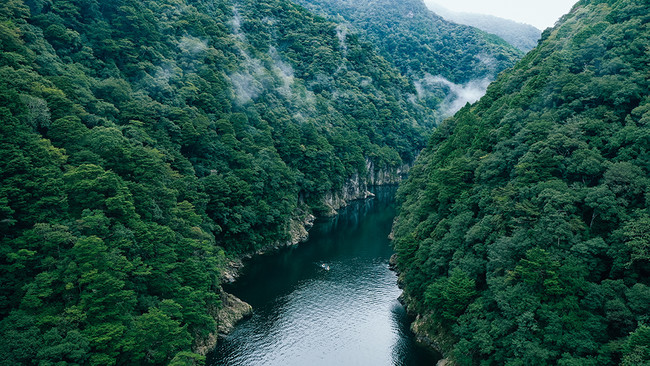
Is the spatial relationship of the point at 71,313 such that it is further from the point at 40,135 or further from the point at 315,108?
the point at 315,108

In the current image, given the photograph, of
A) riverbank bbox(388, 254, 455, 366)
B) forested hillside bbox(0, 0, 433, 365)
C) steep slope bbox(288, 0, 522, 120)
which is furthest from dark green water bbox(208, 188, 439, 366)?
steep slope bbox(288, 0, 522, 120)

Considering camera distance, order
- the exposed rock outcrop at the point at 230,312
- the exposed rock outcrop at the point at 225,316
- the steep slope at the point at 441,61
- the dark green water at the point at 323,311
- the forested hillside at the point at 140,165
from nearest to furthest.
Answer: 1. the forested hillside at the point at 140,165
2. the exposed rock outcrop at the point at 225,316
3. the dark green water at the point at 323,311
4. the exposed rock outcrop at the point at 230,312
5. the steep slope at the point at 441,61

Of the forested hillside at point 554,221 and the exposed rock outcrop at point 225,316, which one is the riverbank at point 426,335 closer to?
the forested hillside at point 554,221

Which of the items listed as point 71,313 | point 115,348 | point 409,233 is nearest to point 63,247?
point 71,313

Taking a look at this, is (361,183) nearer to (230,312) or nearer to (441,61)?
(230,312)

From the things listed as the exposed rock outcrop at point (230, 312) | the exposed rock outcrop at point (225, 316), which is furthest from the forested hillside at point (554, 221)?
the exposed rock outcrop at point (225, 316)

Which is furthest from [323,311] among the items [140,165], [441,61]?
[441,61]

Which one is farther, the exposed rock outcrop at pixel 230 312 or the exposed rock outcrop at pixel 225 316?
the exposed rock outcrop at pixel 230 312

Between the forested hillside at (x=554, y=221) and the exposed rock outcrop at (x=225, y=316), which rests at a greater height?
the forested hillside at (x=554, y=221)
